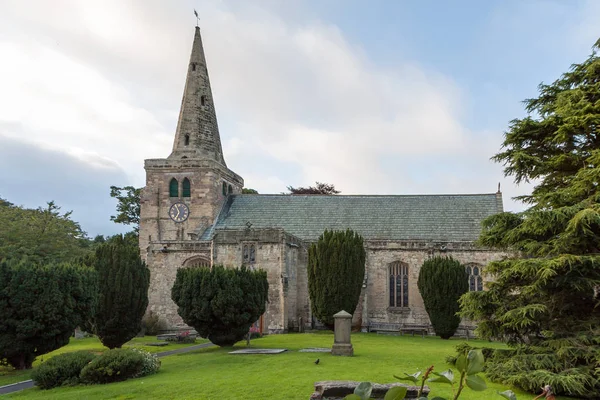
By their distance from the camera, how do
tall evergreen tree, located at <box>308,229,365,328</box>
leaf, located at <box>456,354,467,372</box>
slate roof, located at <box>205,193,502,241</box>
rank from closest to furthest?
leaf, located at <box>456,354,467,372</box>
tall evergreen tree, located at <box>308,229,365,328</box>
slate roof, located at <box>205,193,502,241</box>

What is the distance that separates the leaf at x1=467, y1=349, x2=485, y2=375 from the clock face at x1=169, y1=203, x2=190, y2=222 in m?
34.9

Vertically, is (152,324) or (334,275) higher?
(334,275)

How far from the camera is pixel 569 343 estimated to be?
12305 mm

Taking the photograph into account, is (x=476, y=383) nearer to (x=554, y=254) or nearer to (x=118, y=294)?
(x=554, y=254)

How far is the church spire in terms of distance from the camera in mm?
36469

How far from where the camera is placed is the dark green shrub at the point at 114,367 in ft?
50.0

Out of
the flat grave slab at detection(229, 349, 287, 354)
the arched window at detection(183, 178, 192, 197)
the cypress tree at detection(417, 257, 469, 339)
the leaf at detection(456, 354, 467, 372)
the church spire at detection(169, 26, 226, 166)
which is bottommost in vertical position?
the flat grave slab at detection(229, 349, 287, 354)

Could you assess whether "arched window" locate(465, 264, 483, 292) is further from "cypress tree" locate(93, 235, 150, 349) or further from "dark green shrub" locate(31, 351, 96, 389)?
"dark green shrub" locate(31, 351, 96, 389)

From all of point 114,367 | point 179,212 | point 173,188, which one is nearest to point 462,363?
point 114,367

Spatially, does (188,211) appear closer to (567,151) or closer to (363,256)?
(363,256)

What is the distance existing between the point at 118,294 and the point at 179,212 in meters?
14.3

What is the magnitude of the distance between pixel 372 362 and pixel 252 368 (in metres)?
3.94

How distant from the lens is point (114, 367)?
15.4 metres

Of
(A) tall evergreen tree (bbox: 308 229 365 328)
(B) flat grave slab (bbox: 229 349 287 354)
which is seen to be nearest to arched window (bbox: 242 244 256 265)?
(A) tall evergreen tree (bbox: 308 229 365 328)
